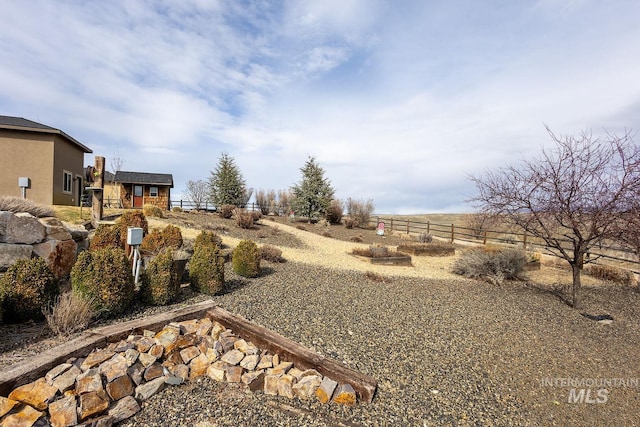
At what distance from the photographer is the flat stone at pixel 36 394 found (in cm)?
243

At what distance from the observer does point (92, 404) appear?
2.47m

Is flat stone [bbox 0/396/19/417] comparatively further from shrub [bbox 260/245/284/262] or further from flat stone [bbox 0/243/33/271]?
shrub [bbox 260/245/284/262]

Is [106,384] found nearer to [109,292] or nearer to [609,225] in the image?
[109,292]

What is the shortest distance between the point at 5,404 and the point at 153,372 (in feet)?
3.26

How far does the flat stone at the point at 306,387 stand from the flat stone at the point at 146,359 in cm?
140

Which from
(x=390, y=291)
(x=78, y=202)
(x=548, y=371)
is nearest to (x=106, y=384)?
(x=548, y=371)

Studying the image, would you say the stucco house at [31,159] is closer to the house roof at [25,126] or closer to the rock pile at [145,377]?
the house roof at [25,126]

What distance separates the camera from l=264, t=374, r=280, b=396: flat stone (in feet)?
9.77

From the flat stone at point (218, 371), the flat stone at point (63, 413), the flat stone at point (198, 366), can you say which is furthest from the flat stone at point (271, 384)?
the flat stone at point (63, 413)

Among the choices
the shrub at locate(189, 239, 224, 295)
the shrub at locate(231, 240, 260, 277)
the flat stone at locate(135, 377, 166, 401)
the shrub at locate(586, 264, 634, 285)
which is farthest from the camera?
the shrub at locate(586, 264, 634, 285)

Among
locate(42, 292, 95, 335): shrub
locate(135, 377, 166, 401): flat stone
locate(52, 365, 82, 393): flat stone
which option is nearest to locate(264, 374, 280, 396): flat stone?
locate(135, 377, 166, 401): flat stone

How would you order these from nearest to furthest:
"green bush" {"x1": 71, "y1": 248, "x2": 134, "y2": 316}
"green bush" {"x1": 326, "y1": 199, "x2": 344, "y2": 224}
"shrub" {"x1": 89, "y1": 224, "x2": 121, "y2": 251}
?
"green bush" {"x1": 71, "y1": 248, "x2": 134, "y2": 316}
"shrub" {"x1": 89, "y1": 224, "x2": 121, "y2": 251}
"green bush" {"x1": 326, "y1": 199, "x2": 344, "y2": 224}

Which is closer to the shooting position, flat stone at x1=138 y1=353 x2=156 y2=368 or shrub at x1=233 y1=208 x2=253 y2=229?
flat stone at x1=138 y1=353 x2=156 y2=368

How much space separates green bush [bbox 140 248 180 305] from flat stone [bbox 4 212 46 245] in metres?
2.25
